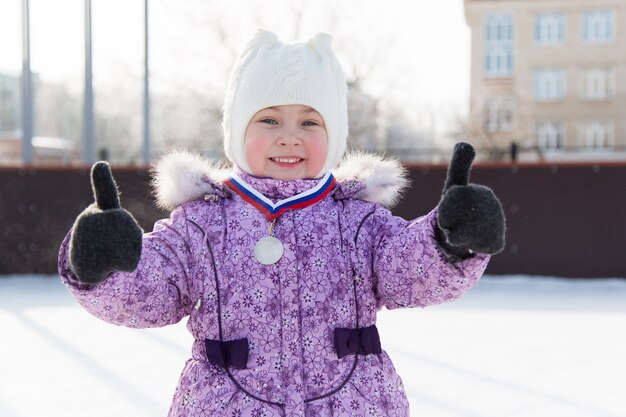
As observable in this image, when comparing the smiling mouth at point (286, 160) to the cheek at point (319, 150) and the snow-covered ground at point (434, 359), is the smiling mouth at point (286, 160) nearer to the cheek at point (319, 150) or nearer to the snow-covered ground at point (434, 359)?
the cheek at point (319, 150)

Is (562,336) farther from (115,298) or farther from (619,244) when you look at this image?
(115,298)

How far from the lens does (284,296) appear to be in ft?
5.12

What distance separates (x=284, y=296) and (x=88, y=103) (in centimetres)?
883

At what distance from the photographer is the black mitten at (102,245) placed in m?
1.32

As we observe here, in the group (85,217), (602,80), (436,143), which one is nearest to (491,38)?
(602,80)

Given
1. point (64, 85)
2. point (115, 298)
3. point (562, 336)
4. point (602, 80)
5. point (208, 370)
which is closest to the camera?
point (115, 298)

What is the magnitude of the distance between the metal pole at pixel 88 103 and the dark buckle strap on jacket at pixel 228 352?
8.64 m

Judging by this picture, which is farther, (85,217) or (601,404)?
(601,404)

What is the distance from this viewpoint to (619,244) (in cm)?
827

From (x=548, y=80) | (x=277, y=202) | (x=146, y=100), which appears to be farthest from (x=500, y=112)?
(x=277, y=202)

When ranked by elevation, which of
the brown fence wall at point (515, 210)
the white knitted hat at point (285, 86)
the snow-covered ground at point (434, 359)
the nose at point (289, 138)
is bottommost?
the snow-covered ground at point (434, 359)

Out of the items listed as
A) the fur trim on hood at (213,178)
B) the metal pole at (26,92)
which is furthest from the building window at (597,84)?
the fur trim on hood at (213,178)

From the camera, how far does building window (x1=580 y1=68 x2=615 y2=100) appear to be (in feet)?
106

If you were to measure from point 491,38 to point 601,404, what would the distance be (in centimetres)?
3131
